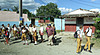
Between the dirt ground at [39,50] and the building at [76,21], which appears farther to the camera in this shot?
the building at [76,21]

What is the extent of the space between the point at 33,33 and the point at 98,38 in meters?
6.55

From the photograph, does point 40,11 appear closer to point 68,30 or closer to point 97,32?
point 68,30

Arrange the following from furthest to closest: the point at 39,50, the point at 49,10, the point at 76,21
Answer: the point at 49,10, the point at 76,21, the point at 39,50

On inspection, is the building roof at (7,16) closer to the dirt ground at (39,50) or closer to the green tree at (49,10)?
the dirt ground at (39,50)

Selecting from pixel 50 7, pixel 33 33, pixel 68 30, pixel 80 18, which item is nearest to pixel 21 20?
pixel 33 33

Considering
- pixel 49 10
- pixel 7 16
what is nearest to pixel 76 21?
pixel 7 16

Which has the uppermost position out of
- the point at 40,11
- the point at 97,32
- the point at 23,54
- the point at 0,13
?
the point at 40,11

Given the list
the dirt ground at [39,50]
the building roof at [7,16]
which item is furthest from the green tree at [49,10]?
the dirt ground at [39,50]

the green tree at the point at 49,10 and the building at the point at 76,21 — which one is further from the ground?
the green tree at the point at 49,10

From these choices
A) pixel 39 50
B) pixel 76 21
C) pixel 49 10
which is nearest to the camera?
pixel 39 50

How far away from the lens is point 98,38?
9.73m

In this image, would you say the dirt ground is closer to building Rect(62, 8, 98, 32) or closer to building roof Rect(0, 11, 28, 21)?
building Rect(62, 8, 98, 32)

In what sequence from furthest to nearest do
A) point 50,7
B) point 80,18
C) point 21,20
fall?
point 50,7 → point 80,18 → point 21,20

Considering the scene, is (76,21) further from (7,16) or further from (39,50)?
(7,16)
